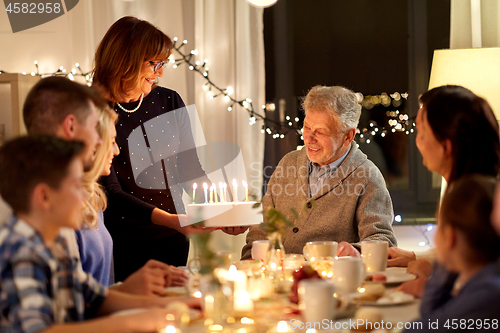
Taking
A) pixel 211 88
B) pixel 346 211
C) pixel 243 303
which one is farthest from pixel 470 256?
pixel 211 88

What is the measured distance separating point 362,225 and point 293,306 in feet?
3.64

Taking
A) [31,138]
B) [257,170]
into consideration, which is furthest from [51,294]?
[257,170]

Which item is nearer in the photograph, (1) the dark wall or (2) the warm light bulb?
(2) the warm light bulb

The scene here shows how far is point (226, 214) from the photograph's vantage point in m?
2.01

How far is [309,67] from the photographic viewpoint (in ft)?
12.7

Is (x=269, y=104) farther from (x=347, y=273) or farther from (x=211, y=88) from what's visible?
(x=347, y=273)

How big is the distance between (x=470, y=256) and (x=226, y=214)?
1088 mm

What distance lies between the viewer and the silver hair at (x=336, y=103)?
2.56 meters

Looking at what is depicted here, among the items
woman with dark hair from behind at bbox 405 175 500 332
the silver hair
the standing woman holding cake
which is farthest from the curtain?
woman with dark hair from behind at bbox 405 175 500 332

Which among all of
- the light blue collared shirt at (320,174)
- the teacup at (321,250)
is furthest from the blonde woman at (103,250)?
the light blue collared shirt at (320,174)

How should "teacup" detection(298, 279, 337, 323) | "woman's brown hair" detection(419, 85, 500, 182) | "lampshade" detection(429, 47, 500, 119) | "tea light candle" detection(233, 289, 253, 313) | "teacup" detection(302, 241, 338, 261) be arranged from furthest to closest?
"lampshade" detection(429, 47, 500, 119) → "teacup" detection(302, 241, 338, 261) → "woman's brown hair" detection(419, 85, 500, 182) → "tea light candle" detection(233, 289, 253, 313) → "teacup" detection(298, 279, 337, 323)

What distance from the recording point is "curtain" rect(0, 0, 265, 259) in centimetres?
359

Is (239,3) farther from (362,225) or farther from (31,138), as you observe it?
(31,138)

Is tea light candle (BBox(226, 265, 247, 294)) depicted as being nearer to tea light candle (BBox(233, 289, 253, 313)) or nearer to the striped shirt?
tea light candle (BBox(233, 289, 253, 313))
